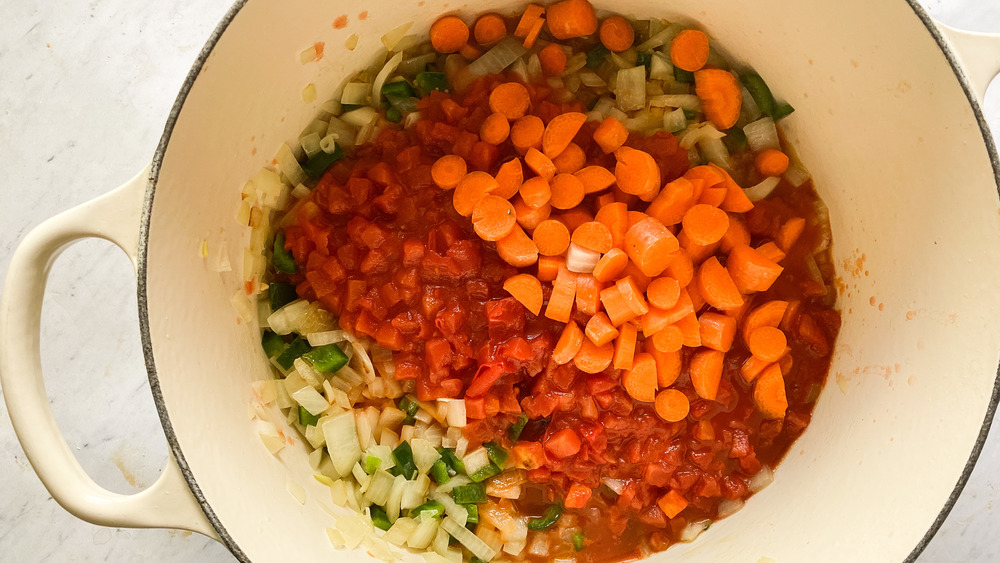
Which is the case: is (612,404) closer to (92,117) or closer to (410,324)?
(410,324)

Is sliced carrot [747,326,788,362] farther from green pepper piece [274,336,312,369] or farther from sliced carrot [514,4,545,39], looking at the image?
green pepper piece [274,336,312,369]

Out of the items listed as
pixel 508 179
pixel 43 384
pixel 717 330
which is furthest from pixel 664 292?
pixel 43 384

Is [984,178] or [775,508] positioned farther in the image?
[775,508]

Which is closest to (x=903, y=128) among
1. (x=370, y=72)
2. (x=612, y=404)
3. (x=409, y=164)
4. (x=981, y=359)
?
(x=981, y=359)

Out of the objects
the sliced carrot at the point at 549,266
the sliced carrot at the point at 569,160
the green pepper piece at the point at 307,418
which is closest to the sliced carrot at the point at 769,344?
the sliced carrot at the point at 549,266

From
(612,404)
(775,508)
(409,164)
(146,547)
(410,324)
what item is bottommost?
(146,547)

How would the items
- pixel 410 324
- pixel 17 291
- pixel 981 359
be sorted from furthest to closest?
1. pixel 410 324
2. pixel 981 359
3. pixel 17 291

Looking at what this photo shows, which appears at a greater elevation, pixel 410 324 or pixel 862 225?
pixel 862 225

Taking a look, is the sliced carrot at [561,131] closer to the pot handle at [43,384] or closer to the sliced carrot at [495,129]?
the sliced carrot at [495,129]
